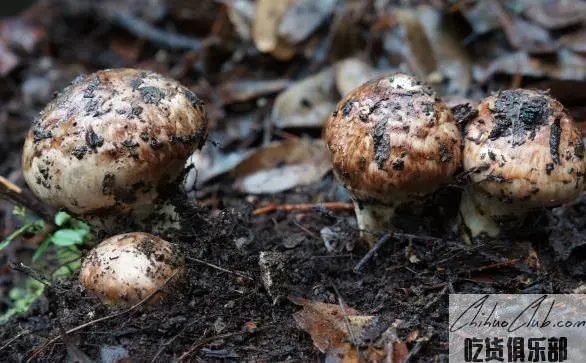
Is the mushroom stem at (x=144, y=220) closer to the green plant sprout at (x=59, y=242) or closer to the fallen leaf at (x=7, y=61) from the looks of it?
the green plant sprout at (x=59, y=242)

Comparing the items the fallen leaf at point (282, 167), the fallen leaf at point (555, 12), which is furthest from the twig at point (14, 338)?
the fallen leaf at point (555, 12)

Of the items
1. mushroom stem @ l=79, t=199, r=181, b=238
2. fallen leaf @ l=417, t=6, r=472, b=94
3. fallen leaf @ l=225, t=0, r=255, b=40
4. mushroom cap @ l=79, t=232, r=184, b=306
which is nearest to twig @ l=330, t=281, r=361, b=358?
mushroom cap @ l=79, t=232, r=184, b=306

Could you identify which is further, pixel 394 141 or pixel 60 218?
pixel 60 218

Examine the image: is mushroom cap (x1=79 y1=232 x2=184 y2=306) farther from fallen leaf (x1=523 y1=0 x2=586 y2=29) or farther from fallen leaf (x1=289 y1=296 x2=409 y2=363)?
fallen leaf (x1=523 y1=0 x2=586 y2=29)

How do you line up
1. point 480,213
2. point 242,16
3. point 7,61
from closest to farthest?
point 480,213, point 242,16, point 7,61

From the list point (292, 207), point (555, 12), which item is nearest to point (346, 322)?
point (292, 207)

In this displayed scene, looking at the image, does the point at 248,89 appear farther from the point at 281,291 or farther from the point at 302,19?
the point at 281,291

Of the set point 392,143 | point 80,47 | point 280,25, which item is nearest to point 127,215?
point 392,143
